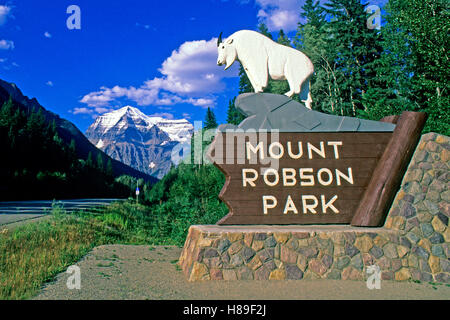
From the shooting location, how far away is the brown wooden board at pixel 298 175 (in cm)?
548

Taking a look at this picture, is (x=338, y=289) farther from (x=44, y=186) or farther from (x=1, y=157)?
(x=1, y=157)

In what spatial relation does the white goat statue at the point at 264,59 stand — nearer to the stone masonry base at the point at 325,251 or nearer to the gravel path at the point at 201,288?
the stone masonry base at the point at 325,251

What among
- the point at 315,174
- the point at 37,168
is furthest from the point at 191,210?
the point at 37,168

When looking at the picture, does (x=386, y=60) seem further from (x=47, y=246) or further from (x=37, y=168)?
(x=37, y=168)

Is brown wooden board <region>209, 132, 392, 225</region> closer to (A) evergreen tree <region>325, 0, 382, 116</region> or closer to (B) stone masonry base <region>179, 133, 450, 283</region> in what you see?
(B) stone masonry base <region>179, 133, 450, 283</region>

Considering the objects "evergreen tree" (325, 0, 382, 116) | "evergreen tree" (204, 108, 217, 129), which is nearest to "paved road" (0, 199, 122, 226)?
"evergreen tree" (325, 0, 382, 116)

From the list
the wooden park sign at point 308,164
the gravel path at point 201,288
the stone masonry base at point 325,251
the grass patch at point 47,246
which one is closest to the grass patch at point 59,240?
the grass patch at point 47,246

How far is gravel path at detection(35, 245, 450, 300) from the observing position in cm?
427

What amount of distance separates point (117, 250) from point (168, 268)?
81.7 inches

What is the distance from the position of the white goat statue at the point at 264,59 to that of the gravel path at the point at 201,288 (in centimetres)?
373

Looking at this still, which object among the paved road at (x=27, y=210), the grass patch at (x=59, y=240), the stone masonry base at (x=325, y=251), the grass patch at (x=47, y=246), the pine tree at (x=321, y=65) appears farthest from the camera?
the pine tree at (x=321, y=65)
